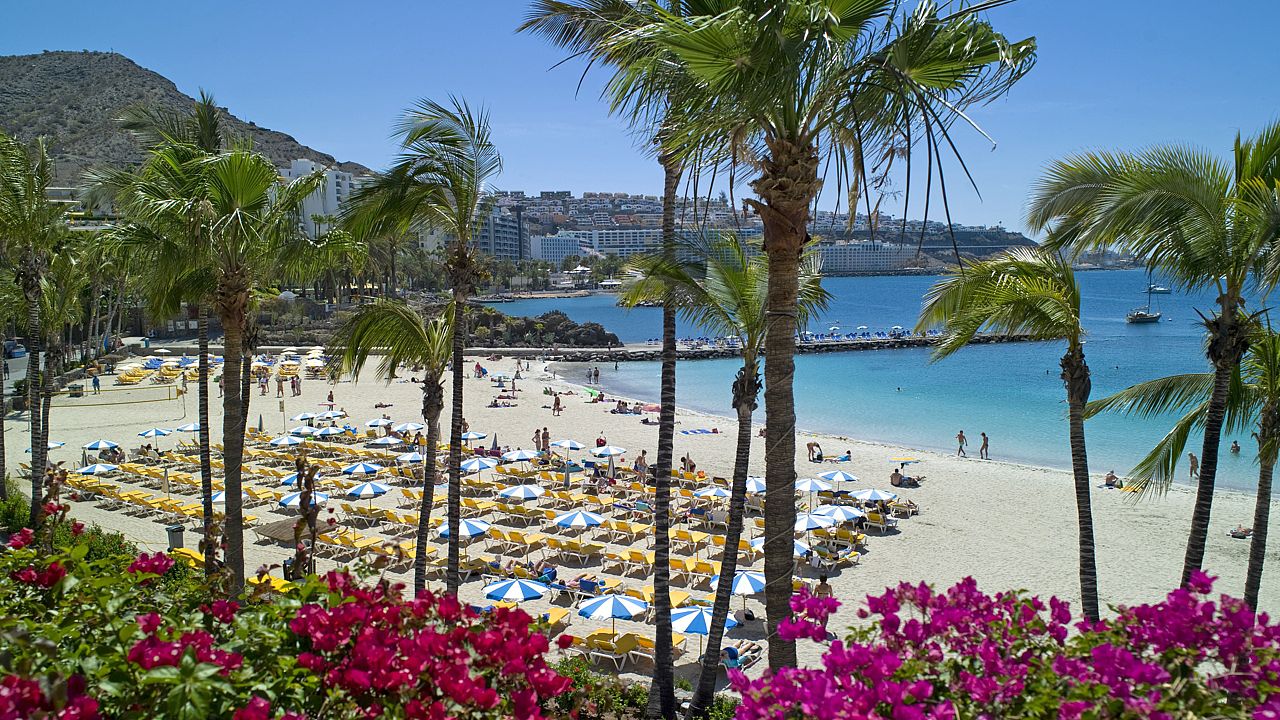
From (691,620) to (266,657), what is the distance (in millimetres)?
8253

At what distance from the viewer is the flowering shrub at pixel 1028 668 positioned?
9.25 ft

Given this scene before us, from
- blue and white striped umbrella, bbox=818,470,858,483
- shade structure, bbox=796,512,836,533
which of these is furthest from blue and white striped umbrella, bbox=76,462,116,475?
blue and white striped umbrella, bbox=818,470,858,483

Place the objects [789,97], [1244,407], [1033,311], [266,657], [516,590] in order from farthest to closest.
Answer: [516,590], [1244,407], [1033,311], [789,97], [266,657]

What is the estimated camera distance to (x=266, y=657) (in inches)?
130

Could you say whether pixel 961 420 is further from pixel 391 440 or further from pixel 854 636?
pixel 854 636

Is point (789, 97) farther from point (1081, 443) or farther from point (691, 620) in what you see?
point (691, 620)

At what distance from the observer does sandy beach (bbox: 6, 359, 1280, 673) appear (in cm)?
1504

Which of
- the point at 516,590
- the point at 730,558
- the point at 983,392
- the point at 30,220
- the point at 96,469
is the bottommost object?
the point at 516,590

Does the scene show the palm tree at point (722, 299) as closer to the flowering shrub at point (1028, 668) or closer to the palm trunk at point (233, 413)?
the flowering shrub at point (1028, 668)

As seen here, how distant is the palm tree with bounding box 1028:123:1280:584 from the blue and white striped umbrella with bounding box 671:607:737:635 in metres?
5.69

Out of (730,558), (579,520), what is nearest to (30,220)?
(579,520)

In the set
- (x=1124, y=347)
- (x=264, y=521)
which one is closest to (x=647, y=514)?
(x=264, y=521)

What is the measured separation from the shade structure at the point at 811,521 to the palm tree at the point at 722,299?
303 inches

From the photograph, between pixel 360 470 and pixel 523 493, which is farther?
pixel 360 470
